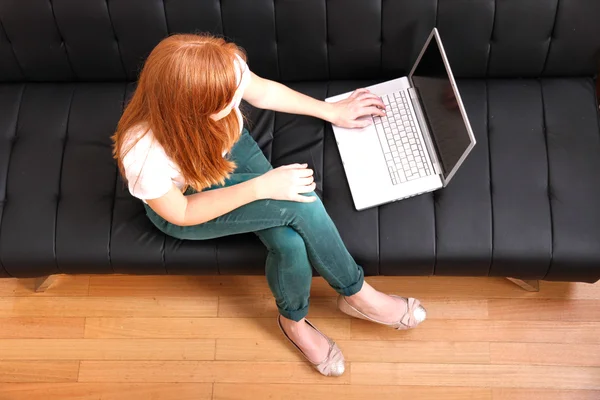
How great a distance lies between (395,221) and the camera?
1355 mm

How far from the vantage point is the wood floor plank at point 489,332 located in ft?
5.21

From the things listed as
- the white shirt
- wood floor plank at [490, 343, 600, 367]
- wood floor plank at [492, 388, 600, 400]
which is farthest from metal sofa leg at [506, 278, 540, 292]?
the white shirt

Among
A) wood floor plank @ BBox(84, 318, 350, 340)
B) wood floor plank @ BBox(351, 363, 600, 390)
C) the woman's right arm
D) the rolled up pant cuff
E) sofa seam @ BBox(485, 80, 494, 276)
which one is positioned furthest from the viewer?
wood floor plank @ BBox(84, 318, 350, 340)

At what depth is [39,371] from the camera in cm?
168

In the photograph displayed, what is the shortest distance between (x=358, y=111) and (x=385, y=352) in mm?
700

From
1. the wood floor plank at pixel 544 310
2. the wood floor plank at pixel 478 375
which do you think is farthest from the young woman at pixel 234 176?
the wood floor plank at pixel 544 310

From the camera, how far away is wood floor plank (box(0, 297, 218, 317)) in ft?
5.61

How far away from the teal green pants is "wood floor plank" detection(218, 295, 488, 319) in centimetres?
28

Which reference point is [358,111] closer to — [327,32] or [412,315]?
[327,32]

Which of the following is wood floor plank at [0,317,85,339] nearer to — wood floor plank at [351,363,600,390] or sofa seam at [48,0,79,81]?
sofa seam at [48,0,79,81]

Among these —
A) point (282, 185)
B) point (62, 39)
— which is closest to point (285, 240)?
point (282, 185)

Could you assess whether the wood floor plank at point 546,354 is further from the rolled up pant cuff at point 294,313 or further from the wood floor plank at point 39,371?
the wood floor plank at point 39,371

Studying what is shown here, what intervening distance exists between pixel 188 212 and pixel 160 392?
0.70 meters

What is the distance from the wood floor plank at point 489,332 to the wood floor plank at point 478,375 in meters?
0.08
